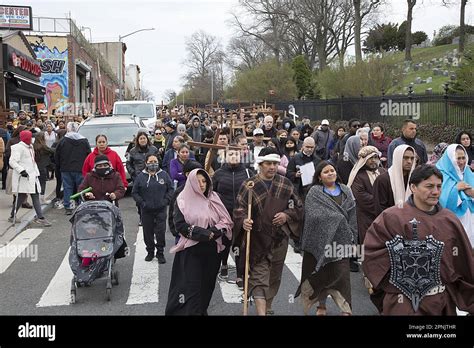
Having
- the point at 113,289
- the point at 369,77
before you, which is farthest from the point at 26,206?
the point at 369,77

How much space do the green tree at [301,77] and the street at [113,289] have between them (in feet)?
115

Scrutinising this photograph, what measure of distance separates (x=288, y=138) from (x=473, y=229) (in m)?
4.99

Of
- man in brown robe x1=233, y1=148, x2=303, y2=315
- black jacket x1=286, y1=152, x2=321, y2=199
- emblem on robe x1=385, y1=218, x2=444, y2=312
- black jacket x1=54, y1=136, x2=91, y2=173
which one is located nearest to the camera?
emblem on robe x1=385, y1=218, x2=444, y2=312

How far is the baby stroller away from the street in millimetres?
239

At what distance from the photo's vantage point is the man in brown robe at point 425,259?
411 cm

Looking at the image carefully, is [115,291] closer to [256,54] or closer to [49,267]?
[49,267]

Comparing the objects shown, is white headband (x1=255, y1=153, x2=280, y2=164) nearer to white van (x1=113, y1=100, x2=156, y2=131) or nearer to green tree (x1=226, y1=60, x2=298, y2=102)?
white van (x1=113, y1=100, x2=156, y2=131)

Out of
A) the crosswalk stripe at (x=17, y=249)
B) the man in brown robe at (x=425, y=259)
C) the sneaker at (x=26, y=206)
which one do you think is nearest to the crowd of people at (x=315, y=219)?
the man in brown robe at (x=425, y=259)

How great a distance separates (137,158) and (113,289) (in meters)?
4.00

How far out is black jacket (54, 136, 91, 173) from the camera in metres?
12.1

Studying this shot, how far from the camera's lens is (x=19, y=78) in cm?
2600

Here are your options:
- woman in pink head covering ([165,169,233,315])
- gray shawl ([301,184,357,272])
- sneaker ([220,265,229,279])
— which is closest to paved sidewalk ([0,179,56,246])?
sneaker ([220,265,229,279])

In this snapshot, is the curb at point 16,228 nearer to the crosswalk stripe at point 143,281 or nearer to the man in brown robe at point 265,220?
the crosswalk stripe at point 143,281
